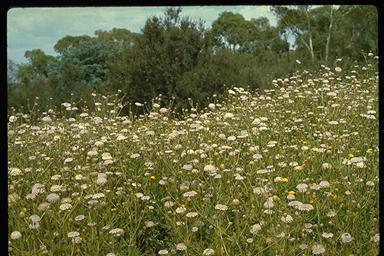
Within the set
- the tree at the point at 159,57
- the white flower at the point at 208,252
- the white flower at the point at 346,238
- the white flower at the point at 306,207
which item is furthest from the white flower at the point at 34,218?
Answer: the tree at the point at 159,57

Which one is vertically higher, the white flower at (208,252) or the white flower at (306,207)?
the white flower at (306,207)

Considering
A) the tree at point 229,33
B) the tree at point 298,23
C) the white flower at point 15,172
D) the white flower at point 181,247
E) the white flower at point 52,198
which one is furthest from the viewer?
the tree at point 298,23

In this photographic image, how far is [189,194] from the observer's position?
8.02ft

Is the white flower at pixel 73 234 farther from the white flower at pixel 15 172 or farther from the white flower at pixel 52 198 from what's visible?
the white flower at pixel 15 172

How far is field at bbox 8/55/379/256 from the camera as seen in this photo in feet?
7.43

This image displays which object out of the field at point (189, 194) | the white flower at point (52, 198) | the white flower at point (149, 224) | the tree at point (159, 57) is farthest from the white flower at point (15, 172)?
the tree at point (159, 57)

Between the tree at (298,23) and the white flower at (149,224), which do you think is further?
the tree at (298,23)

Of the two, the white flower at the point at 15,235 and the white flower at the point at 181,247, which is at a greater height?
the white flower at the point at 15,235

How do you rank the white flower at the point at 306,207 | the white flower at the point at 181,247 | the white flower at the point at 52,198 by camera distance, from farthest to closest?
the white flower at the point at 52,198 → the white flower at the point at 306,207 → the white flower at the point at 181,247

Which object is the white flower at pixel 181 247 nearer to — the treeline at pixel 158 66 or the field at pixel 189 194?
the field at pixel 189 194

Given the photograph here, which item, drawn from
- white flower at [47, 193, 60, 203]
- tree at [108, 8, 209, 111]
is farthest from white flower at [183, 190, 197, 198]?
tree at [108, 8, 209, 111]

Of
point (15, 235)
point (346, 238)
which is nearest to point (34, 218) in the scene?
point (15, 235)

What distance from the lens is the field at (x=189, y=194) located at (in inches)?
89.2
